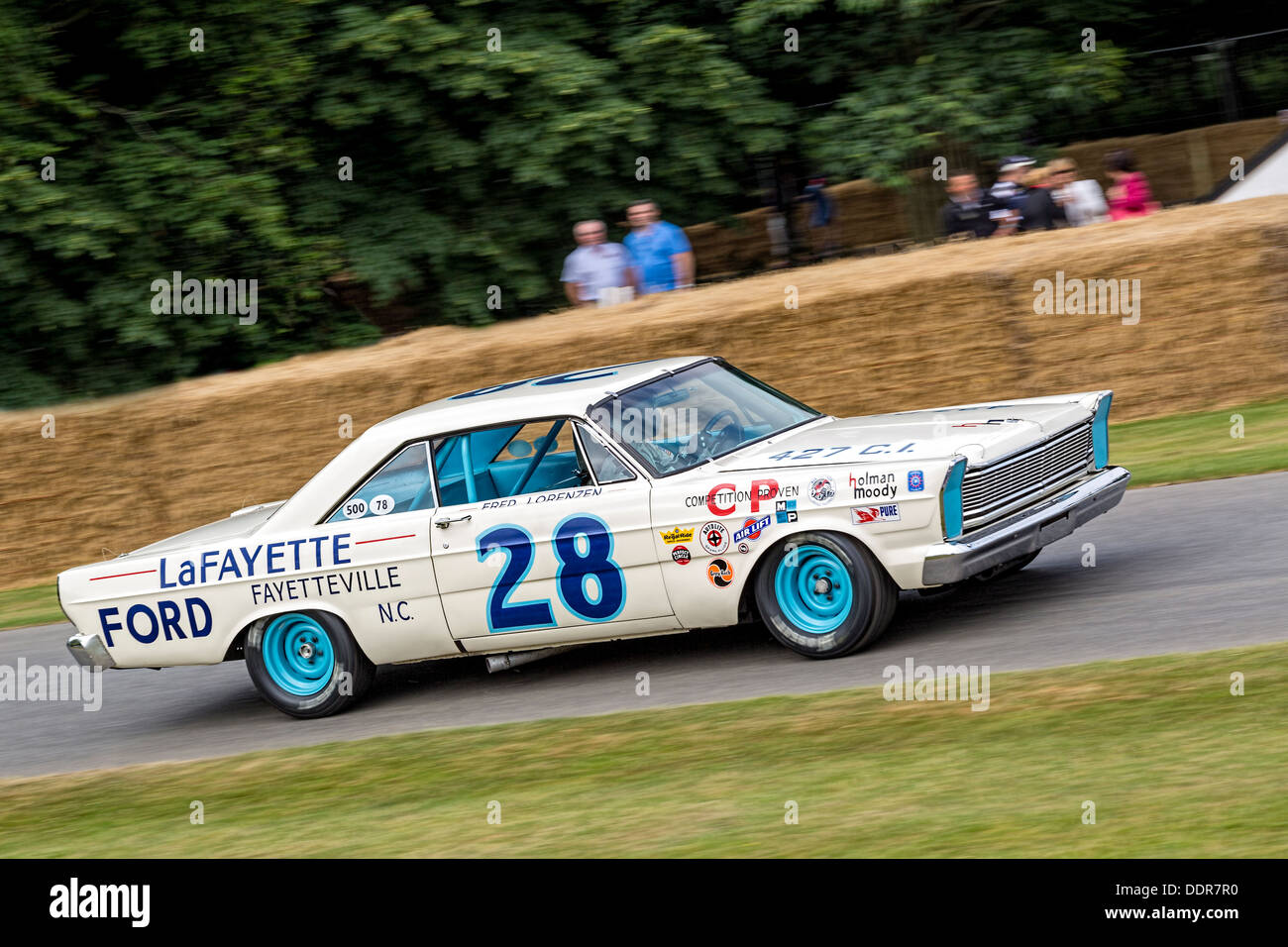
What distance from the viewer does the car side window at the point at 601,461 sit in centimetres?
733

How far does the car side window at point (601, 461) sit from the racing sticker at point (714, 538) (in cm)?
48

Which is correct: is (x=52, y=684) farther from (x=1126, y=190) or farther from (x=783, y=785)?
(x=1126, y=190)

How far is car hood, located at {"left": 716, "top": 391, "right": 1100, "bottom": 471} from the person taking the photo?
22.7ft

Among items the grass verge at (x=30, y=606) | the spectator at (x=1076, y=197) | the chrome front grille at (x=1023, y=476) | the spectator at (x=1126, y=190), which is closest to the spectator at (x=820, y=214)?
the spectator at (x=1076, y=197)

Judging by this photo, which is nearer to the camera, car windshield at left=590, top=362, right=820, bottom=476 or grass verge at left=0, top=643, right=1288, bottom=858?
grass verge at left=0, top=643, right=1288, bottom=858

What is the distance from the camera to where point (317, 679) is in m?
8.08

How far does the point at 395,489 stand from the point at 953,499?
2.82m

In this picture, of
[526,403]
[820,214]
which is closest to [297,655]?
[526,403]

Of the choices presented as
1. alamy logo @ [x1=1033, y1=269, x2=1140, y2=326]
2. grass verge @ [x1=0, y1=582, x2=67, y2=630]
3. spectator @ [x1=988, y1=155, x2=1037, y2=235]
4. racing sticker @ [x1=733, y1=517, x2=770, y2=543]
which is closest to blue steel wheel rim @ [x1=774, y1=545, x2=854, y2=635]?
racing sticker @ [x1=733, y1=517, x2=770, y2=543]

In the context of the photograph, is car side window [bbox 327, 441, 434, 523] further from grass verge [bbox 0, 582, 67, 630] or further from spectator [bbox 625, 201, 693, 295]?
spectator [bbox 625, 201, 693, 295]

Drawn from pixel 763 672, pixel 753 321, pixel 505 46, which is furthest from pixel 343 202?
pixel 763 672

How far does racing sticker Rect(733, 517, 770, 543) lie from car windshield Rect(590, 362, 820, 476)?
1.67ft

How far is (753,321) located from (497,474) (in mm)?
5118

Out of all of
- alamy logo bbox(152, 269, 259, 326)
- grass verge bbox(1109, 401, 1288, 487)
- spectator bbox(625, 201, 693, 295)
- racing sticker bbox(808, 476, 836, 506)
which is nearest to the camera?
racing sticker bbox(808, 476, 836, 506)
